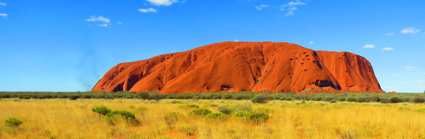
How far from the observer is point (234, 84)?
68562mm

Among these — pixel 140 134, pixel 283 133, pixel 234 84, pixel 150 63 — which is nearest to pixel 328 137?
pixel 283 133

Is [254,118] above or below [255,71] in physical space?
below

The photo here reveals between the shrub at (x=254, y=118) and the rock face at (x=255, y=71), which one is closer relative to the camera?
the shrub at (x=254, y=118)

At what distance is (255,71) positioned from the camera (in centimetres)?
7350

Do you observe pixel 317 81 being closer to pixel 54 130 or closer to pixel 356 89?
pixel 356 89

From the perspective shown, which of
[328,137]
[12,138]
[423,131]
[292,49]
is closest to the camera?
[328,137]

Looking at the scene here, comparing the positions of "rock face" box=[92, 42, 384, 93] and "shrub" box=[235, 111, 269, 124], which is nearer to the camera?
"shrub" box=[235, 111, 269, 124]

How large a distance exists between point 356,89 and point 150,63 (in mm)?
65541

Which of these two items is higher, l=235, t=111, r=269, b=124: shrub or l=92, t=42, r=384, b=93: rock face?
l=92, t=42, r=384, b=93: rock face

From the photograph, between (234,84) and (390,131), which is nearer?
(390,131)

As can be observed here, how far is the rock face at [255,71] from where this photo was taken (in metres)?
67.4

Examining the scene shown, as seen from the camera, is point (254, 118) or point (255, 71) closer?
point (254, 118)

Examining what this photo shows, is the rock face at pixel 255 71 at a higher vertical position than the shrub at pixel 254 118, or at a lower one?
higher

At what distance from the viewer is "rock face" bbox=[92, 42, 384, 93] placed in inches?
2653
